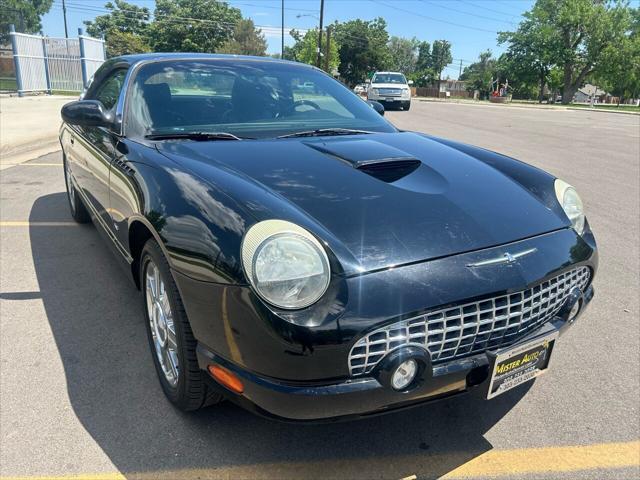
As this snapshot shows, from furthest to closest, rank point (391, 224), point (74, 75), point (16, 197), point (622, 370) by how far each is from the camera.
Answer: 1. point (74, 75)
2. point (16, 197)
3. point (622, 370)
4. point (391, 224)

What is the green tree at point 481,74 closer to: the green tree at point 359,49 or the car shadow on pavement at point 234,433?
the green tree at point 359,49

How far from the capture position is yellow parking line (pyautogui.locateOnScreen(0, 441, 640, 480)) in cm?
191

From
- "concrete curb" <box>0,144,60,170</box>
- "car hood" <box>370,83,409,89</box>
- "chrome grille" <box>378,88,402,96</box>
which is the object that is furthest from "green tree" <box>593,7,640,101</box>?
"concrete curb" <box>0,144,60,170</box>

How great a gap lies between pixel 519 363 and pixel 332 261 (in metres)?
0.85

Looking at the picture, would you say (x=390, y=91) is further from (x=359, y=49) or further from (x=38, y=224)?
(x=359, y=49)

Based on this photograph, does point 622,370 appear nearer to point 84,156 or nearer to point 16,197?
point 84,156

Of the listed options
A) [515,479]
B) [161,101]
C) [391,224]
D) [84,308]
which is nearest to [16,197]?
[84,308]

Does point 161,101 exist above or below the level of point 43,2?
below

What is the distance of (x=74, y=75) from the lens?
66.4 feet

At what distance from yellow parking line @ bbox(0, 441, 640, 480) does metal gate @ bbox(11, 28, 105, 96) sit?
19910 millimetres

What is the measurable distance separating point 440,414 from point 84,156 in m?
2.96

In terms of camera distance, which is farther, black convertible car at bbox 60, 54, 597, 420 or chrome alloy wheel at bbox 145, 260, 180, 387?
chrome alloy wheel at bbox 145, 260, 180, 387

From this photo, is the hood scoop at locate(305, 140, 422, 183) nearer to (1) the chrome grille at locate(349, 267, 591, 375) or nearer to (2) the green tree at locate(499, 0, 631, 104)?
(1) the chrome grille at locate(349, 267, 591, 375)

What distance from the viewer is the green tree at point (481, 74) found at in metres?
92.8
